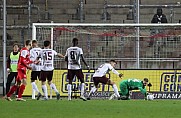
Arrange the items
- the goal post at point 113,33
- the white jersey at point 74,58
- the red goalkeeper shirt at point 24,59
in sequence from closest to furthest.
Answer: the red goalkeeper shirt at point 24,59
the white jersey at point 74,58
the goal post at point 113,33

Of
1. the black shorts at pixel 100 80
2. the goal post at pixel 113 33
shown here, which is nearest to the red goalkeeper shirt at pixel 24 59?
the black shorts at pixel 100 80

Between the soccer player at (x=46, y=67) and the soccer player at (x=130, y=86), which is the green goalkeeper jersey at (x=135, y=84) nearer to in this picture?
the soccer player at (x=130, y=86)

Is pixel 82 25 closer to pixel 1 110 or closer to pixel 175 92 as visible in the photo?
pixel 175 92

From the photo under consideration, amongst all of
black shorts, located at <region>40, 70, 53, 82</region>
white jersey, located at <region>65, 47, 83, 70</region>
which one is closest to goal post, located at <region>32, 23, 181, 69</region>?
white jersey, located at <region>65, 47, 83, 70</region>

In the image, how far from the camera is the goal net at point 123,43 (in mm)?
29172

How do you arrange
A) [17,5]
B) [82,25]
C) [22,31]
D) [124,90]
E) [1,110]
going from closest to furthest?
[1,110], [124,90], [82,25], [22,31], [17,5]

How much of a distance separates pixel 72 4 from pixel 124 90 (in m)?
10.7

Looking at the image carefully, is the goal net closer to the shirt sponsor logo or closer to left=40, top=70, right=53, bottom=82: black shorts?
the shirt sponsor logo

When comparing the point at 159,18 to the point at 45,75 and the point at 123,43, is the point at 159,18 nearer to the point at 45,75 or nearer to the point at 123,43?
the point at 123,43

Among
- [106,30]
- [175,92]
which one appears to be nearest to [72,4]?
[106,30]

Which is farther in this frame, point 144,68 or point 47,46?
point 144,68

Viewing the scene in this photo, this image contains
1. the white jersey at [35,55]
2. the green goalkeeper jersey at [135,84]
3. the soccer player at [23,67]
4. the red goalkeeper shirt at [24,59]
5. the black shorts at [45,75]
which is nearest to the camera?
the soccer player at [23,67]

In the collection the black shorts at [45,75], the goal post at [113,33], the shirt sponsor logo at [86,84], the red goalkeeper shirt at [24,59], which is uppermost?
the goal post at [113,33]

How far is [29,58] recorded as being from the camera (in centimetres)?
2327
